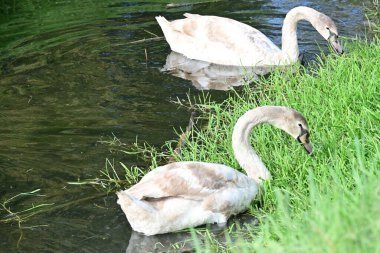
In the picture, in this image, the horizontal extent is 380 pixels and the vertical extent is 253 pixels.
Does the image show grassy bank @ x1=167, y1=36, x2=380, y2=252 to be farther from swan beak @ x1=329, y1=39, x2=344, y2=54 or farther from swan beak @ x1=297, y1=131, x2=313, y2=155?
swan beak @ x1=329, y1=39, x2=344, y2=54

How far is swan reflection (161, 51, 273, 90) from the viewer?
10281mm

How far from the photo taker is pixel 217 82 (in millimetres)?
10453

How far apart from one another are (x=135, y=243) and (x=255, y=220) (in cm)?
96

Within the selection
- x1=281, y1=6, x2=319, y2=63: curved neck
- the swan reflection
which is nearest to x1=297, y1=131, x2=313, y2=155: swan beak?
the swan reflection

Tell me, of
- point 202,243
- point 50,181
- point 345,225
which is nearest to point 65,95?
point 50,181

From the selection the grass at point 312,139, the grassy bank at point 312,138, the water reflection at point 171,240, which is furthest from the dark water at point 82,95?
the grassy bank at point 312,138

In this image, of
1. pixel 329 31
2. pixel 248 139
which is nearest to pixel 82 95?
pixel 329 31

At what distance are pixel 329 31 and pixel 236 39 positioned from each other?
54.0 inches

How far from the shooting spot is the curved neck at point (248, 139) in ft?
22.7

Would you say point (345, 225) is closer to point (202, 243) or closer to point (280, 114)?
point (202, 243)

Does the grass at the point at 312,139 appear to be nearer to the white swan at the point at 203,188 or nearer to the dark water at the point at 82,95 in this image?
the white swan at the point at 203,188

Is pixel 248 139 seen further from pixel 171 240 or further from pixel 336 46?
pixel 336 46

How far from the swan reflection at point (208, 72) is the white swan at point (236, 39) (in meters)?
0.09

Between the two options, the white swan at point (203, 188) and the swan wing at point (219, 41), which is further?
the swan wing at point (219, 41)
